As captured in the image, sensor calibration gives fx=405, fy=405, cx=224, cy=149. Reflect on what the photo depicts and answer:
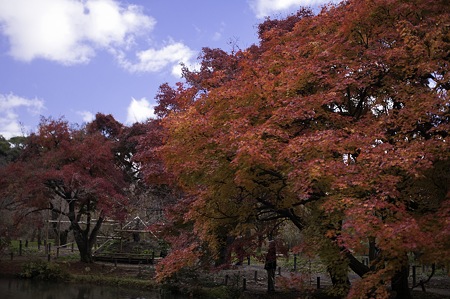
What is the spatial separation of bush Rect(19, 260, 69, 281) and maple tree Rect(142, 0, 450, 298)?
1218 centimetres

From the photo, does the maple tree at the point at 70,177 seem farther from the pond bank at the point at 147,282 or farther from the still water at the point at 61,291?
the still water at the point at 61,291

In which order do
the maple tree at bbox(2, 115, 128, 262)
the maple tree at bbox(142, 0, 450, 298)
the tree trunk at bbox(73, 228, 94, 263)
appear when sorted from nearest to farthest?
1. the maple tree at bbox(142, 0, 450, 298)
2. the maple tree at bbox(2, 115, 128, 262)
3. the tree trunk at bbox(73, 228, 94, 263)

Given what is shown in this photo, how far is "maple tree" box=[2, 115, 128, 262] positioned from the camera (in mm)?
20547

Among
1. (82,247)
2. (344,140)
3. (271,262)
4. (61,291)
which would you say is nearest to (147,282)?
(61,291)

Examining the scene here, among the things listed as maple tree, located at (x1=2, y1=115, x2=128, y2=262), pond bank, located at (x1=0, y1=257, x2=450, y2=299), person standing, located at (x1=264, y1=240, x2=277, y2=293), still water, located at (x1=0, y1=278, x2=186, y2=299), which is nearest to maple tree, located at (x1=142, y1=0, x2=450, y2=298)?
person standing, located at (x1=264, y1=240, x2=277, y2=293)

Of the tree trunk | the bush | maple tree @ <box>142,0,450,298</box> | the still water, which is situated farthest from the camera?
the tree trunk

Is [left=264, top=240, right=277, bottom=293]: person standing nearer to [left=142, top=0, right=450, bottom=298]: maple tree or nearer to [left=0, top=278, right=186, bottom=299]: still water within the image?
[left=0, top=278, right=186, bottom=299]: still water

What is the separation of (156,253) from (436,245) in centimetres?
2200

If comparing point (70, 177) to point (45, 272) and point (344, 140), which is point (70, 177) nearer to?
point (45, 272)

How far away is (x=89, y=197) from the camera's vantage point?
21625mm

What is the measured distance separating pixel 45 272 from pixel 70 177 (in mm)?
4703

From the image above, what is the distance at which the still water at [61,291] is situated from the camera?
52.2ft

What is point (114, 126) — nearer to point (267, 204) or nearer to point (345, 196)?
point (267, 204)

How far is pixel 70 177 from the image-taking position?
67.5 ft
